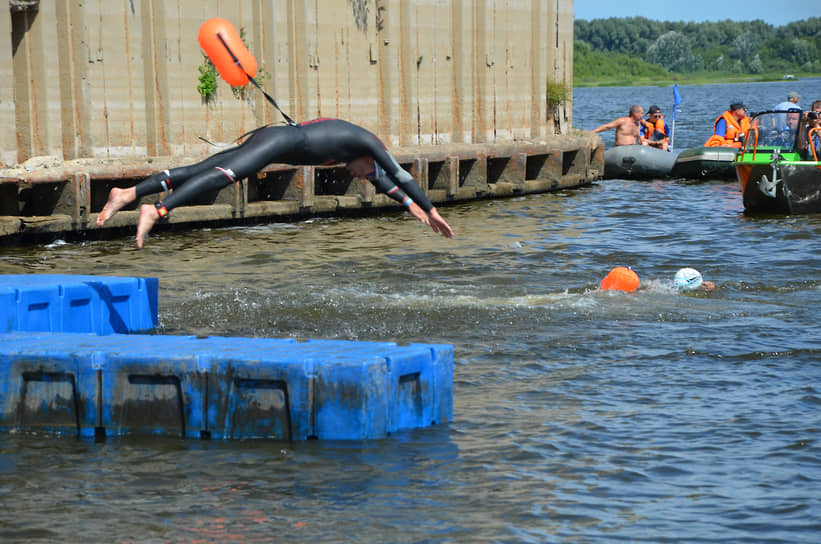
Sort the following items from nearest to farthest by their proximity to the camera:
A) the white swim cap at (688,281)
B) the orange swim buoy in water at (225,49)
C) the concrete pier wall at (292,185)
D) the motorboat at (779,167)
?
the orange swim buoy in water at (225,49) < the white swim cap at (688,281) < the concrete pier wall at (292,185) < the motorboat at (779,167)

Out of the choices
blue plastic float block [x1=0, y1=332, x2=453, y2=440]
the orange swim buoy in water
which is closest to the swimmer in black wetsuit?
the orange swim buoy in water

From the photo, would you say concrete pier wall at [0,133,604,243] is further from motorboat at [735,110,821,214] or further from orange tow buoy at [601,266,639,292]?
orange tow buoy at [601,266,639,292]

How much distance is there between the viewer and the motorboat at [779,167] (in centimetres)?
2008

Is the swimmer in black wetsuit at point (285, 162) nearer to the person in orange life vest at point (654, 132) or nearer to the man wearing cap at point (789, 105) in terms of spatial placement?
the man wearing cap at point (789, 105)

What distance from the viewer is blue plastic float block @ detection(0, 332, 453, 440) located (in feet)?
24.0

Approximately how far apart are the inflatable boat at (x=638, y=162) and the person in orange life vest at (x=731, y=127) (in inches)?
45.7

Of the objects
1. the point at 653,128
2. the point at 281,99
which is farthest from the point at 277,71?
the point at 653,128

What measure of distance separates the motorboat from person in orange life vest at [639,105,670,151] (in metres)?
7.59

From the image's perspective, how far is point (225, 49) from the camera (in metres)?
9.02

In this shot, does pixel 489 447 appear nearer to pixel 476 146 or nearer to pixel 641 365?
pixel 641 365

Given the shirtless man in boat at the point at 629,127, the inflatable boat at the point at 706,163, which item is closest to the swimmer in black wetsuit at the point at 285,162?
the inflatable boat at the point at 706,163

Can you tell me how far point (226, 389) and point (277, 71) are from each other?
13571 mm

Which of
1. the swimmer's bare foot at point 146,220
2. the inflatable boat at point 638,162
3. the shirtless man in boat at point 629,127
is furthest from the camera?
the shirtless man in boat at point 629,127

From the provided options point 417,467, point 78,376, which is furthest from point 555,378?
point 78,376
